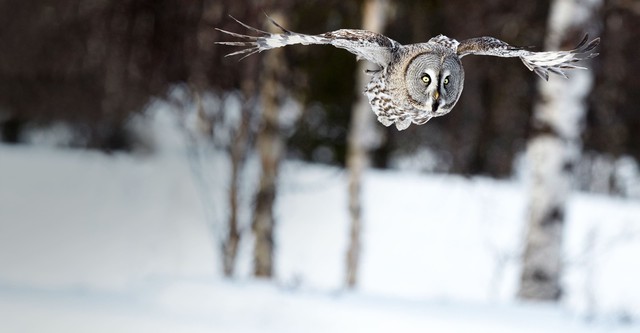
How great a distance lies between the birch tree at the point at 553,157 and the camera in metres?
7.59

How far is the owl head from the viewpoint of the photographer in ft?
4.99

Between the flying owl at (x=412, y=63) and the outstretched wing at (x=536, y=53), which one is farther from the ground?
the outstretched wing at (x=536, y=53)

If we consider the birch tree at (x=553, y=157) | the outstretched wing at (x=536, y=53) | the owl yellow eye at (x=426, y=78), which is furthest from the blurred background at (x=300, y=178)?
the owl yellow eye at (x=426, y=78)

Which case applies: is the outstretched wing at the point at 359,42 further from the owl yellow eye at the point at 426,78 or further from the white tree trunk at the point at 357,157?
the white tree trunk at the point at 357,157

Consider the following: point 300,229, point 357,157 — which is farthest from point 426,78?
point 300,229

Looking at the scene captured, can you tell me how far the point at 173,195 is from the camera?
46.2ft

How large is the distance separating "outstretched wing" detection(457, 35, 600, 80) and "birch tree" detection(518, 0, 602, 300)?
19.0 feet

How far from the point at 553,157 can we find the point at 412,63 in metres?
6.29

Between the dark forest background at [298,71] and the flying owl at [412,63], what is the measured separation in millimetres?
5451

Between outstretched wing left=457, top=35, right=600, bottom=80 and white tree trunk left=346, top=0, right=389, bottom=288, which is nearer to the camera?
outstretched wing left=457, top=35, right=600, bottom=80

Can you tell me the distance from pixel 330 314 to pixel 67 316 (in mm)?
1694

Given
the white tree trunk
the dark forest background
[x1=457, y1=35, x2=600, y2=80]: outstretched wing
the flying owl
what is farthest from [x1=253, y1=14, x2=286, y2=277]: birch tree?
the flying owl

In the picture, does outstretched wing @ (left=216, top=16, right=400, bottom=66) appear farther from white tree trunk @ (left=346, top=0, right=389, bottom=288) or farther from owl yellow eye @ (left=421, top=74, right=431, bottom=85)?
white tree trunk @ (left=346, top=0, right=389, bottom=288)

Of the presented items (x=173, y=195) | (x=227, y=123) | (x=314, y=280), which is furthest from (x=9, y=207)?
(x=227, y=123)
